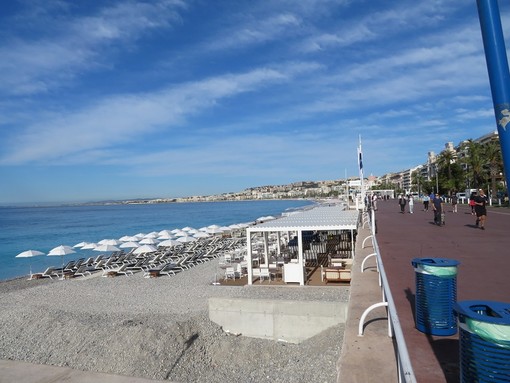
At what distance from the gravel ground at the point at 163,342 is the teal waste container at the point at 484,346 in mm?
5013

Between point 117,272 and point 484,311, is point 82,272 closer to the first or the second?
point 117,272

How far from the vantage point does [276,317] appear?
941 centimetres

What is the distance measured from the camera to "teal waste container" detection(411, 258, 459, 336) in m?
3.78

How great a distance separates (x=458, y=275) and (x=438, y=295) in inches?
138

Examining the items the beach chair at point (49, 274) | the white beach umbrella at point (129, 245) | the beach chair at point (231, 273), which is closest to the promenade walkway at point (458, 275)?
the beach chair at point (231, 273)

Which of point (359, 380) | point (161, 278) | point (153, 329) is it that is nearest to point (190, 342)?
point (153, 329)

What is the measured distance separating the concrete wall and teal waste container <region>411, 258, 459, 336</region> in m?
5.10

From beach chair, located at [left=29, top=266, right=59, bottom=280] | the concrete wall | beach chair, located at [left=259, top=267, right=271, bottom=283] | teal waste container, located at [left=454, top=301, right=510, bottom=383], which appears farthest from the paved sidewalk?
beach chair, located at [left=29, top=266, right=59, bottom=280]

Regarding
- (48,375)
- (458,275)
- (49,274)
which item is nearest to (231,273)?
(48,375)

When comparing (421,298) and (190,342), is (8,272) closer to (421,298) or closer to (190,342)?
(190,342)

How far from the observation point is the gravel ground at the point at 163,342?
8367 mm

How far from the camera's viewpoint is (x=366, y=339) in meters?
3.95

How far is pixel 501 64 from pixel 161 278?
1743cm

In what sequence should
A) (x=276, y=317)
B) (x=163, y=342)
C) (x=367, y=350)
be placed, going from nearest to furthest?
1. (x=367, y=350)
2. (x=276, y=317)
3. (x=163, y=342)
